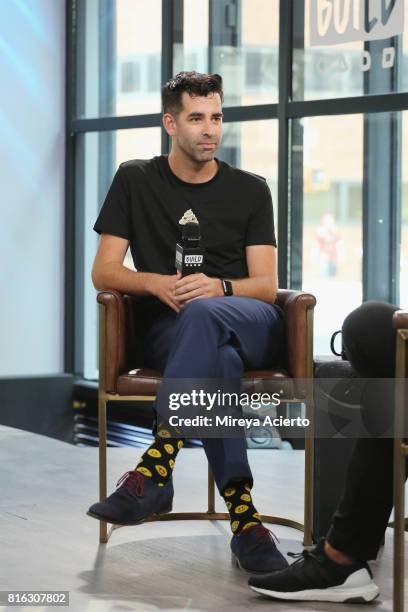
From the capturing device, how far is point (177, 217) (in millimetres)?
3152

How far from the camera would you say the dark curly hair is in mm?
3131

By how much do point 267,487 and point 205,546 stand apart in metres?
0.80

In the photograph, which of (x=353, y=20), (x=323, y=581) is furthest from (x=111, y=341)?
(x=353, y=20)

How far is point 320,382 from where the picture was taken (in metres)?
2.95

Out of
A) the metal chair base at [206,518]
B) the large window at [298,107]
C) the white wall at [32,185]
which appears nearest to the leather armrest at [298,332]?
the metal chair base at [206,518]

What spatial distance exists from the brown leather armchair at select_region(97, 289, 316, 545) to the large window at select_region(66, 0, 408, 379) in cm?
209

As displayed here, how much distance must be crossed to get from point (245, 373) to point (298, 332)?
18 centimetres

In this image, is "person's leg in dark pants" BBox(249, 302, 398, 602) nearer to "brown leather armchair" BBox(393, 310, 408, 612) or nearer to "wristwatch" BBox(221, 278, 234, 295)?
"brown leather armchair" BBox(393, 310, 408, 612)

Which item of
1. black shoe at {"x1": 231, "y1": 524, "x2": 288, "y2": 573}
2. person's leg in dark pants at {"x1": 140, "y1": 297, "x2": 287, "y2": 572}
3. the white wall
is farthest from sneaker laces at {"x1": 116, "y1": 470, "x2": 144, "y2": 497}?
the white wall

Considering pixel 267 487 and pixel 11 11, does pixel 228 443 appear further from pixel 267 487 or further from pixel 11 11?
pixel 11 11

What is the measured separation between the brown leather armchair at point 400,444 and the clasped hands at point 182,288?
73 cm

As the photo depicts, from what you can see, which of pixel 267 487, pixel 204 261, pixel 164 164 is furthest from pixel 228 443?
pixel 267 487

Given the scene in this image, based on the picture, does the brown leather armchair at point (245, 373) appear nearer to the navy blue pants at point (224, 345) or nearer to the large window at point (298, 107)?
the navy blue pants at point (224, 345)

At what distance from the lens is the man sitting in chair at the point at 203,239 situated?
2875 mm
